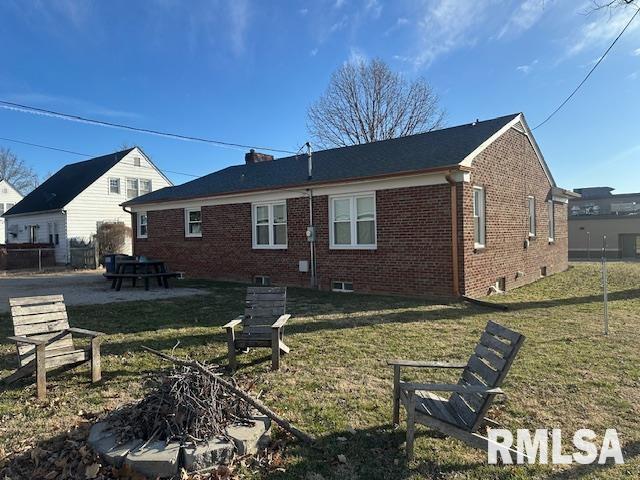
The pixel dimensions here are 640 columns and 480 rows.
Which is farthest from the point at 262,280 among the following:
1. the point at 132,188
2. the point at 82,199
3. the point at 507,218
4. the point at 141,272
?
the point at 132,188

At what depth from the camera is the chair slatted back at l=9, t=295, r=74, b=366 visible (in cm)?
525

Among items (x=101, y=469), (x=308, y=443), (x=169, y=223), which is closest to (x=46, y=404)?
(x=101, y=469)

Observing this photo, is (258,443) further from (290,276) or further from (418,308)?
(290,276)

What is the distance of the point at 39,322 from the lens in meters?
5.48

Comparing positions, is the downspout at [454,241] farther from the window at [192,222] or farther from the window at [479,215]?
the window at [192,222]

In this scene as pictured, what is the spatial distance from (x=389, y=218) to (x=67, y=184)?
26.8 meters

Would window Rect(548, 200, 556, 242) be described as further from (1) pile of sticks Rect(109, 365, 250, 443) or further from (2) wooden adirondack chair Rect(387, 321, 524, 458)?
(1) pile of sticks Rect(109, 365, 250, 443)

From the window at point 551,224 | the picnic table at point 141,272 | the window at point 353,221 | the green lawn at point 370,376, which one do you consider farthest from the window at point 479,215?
the picnic table at point 141,272

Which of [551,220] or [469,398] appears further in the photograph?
[551,220]

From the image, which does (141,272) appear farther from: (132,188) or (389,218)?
(132,188)

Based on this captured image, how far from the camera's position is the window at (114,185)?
29128 millimetres

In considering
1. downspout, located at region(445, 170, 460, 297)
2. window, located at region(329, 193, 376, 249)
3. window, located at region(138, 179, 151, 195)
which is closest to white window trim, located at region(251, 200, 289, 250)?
window, located at region(329, 193, 376, 249)

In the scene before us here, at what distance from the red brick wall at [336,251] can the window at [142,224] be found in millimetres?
1845

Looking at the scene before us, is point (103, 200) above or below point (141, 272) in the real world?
above
